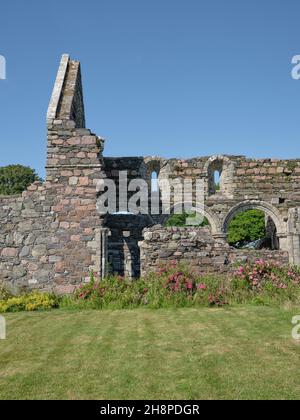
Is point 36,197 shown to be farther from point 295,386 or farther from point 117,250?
point 295,386

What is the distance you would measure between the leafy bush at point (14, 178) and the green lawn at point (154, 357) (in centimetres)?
3222

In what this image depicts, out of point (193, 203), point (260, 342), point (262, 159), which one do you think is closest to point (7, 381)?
point (260, 342)

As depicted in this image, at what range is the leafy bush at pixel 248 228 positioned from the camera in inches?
1753

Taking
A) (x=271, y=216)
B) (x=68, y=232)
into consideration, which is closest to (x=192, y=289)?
(x=68, y=232)

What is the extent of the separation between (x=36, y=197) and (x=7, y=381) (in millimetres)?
8792

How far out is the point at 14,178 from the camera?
40.5 metres

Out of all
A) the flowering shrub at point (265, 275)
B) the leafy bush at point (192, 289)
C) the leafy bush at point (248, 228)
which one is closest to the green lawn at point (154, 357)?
the leafy bush at point (192, 289)

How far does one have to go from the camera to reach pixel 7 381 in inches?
215

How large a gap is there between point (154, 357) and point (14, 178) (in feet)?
121

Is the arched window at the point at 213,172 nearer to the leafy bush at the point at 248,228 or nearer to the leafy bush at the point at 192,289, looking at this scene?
the leafy bush at the point at 192,289

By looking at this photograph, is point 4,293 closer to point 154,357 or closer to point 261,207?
point 154,357

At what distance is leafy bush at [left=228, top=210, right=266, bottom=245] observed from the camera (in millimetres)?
44531

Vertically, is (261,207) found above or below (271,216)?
above

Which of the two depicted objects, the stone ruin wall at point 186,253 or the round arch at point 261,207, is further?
the round arch at point 261,207
